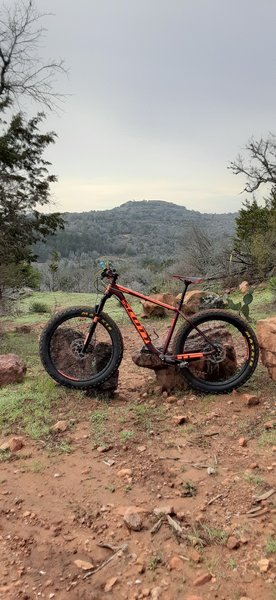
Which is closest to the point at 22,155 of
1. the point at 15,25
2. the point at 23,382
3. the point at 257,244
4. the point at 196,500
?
the point at 15,25

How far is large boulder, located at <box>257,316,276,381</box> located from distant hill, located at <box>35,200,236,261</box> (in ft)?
86.7

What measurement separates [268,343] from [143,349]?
3.74 feet

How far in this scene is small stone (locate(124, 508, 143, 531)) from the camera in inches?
91.8

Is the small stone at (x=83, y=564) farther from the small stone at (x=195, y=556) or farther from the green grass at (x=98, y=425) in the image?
the green grass at (x=98, y=425)

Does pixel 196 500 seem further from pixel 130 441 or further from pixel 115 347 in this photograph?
pixel 115 347

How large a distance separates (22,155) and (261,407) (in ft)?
41.5

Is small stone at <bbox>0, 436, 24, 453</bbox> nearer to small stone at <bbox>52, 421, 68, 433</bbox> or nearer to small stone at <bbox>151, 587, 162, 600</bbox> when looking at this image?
small stone at <bbox>52, 421, 68, 433</bbox>

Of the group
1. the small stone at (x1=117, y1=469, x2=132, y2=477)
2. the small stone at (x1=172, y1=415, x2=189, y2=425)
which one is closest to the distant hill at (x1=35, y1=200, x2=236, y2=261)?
the small stone at (x1=172, y1=415, x2=189, y2=425)

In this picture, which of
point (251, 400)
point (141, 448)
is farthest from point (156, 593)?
point (251, 400)

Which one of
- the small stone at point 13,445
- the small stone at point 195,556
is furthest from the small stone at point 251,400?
the small stone at point 13,445

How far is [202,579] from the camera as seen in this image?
76.8 inches

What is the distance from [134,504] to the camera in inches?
101

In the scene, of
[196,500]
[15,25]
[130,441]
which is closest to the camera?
[196,500]

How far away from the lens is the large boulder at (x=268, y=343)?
4.02 m
